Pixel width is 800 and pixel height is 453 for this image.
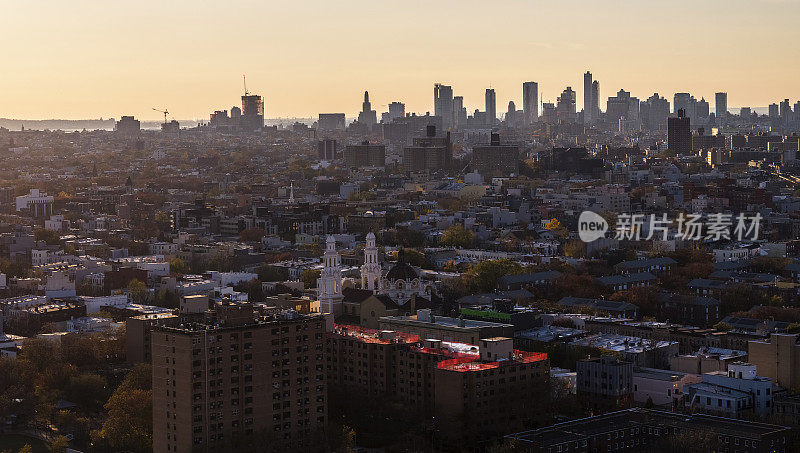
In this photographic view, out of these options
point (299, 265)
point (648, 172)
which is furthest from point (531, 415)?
point (648, 172)

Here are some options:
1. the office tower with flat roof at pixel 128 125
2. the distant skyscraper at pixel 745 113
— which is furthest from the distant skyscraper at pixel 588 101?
the office tower with flat roof at pixel 128 125

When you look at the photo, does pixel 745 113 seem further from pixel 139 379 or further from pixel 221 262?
pixel 139 379

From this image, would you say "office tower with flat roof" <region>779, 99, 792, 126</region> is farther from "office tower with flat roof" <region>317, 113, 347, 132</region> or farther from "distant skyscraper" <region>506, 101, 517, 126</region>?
"office tower with flat roof" <region>317, 113, 347, 132</region>

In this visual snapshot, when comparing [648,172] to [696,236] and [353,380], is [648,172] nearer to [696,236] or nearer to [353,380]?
[696,236]

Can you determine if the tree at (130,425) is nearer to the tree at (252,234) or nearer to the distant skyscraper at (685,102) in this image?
the tree at (252,234)

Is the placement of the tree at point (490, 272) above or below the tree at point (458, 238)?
below
